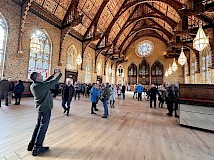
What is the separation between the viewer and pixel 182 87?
4.39m

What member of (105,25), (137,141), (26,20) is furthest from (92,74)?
(137,141)

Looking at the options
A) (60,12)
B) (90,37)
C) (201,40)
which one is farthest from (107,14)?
(201,40)

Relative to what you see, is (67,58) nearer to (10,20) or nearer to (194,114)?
(10,20)

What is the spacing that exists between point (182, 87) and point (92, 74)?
469 inches

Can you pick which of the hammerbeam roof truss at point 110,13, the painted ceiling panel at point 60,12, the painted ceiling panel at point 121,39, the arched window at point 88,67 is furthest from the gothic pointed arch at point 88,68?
the painted ceiling panel at point 121,39

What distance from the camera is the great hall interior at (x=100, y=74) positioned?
2.16m

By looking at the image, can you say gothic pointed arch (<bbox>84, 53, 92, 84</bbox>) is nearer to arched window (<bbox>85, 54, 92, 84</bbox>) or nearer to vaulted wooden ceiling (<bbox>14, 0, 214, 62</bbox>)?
arched window (<bbox>85, 54, 92, 84</bbox>)

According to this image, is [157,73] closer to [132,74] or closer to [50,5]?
[132,74]

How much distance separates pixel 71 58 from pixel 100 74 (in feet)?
20.0

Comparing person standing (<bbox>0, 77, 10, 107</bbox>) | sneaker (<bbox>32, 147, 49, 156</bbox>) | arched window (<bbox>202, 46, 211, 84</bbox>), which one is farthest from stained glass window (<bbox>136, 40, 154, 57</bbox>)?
sneaker (<bbox>32, 147, 49, 156</bbox>)

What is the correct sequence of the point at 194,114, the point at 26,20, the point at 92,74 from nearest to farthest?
1. the point at 194,114
2. the point at 26,20
3. the point at 92,74

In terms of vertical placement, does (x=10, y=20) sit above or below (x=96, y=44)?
below

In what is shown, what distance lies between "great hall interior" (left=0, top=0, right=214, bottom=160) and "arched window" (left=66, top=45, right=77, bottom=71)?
10 cm

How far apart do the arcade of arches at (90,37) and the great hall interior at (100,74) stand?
58mm
